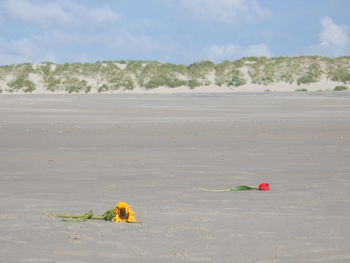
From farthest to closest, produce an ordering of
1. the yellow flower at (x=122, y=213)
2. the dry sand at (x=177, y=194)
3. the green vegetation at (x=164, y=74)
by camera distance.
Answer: the green vegetation at (x=164, y=74) < the yellow flower at (x=122, y=213) < the dry sand at (x=177, y=194)

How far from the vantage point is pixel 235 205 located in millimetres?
8672

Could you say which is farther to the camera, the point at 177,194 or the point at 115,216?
the point at 177,194

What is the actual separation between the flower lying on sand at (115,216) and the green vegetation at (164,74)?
184 ft

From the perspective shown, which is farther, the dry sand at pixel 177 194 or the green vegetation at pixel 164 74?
the green vegetation at pixel 164 74

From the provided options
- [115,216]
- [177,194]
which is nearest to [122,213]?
[115,216]

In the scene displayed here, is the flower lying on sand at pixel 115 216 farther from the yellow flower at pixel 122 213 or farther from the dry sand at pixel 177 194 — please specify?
the dry sand at pixel 177 194

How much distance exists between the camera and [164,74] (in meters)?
71.1


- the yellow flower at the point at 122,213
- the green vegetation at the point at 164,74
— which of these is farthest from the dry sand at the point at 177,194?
the green vegetation at the point at 164,74

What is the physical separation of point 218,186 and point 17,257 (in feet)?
14.5

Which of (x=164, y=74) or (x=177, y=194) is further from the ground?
(x=164, y=74)

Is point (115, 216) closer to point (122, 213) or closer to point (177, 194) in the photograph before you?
point (122, 213)

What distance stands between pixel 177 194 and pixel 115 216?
6.60ft

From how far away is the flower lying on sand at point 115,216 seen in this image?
7.50 metres

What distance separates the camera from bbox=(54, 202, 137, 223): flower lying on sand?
24.6 feet
